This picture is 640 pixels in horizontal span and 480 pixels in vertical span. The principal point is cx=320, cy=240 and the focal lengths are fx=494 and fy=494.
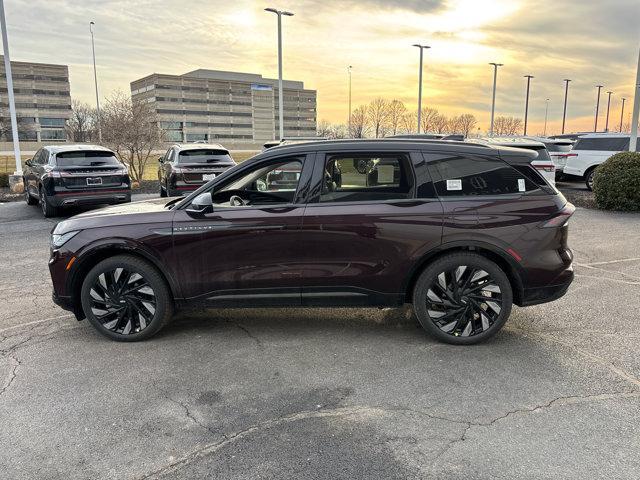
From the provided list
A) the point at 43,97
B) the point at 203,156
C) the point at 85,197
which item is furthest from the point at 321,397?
the point at 43,97

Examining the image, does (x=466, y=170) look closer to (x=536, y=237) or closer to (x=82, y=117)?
(x=536, y=237)

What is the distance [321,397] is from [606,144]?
1673cm

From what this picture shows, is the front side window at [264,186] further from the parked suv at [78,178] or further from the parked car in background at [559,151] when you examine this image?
the parked car in background at [559,151]

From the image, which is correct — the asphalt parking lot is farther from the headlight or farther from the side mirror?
the side mirror

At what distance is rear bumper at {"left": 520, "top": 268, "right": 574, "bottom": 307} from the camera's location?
4.24 meters

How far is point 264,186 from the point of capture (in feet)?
15.9

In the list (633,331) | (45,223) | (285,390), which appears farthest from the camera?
(45,223)

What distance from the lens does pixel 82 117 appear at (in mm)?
70188

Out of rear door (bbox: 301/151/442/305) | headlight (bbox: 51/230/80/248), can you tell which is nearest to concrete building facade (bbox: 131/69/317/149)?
headlight (bbox: 51/230/80/248)

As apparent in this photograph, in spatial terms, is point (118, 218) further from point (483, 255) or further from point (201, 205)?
Answer: point (483, 255)

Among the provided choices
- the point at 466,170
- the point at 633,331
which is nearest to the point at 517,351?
the point at 633,331

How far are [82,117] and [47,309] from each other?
243ft

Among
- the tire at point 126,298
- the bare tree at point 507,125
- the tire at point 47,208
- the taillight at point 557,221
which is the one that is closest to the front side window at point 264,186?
the tire at point 126,298

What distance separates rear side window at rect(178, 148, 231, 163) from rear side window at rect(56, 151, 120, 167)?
2.11m
